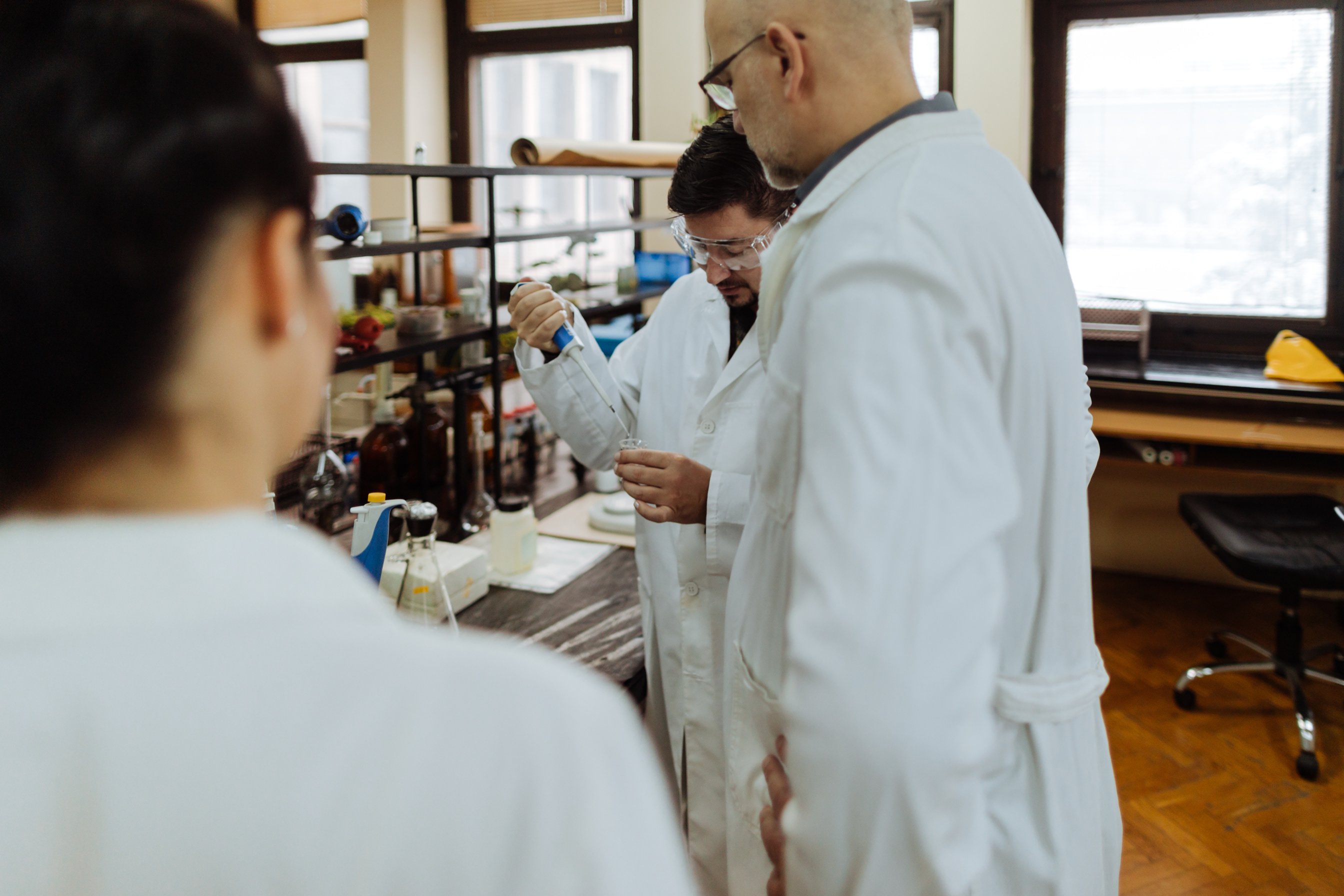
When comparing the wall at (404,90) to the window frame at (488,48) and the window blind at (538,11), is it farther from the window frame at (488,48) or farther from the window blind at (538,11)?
the window blind at (538,11)

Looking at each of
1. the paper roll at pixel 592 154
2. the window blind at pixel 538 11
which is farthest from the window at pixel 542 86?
the paper roll at pixel 592 154

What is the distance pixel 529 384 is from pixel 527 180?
3556 millimetres

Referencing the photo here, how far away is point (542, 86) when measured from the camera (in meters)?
4.70

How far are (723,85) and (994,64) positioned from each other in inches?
127

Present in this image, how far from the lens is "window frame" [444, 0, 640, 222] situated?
436 centimetres

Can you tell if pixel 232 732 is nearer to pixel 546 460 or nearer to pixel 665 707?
pixel 665 707

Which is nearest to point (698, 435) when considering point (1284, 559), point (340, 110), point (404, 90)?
point (1284, 559)

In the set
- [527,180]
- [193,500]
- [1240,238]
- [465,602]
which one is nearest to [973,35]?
[1240,238]

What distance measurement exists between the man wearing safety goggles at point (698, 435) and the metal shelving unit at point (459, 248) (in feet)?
1.21

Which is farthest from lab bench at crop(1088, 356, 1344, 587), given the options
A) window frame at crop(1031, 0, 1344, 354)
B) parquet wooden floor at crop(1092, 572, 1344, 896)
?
parquet wooden floor at crop(1092, 572, 1344, 896)

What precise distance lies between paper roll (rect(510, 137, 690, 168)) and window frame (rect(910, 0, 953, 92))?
1.37 metres

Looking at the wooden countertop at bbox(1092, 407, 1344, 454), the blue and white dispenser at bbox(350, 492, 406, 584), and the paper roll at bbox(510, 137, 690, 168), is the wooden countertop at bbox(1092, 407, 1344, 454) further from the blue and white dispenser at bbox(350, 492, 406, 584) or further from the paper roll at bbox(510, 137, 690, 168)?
the blue and white dispenser at bbox(350, 492, 406, 584)

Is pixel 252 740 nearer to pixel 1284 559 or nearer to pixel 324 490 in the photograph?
pixel 324 490

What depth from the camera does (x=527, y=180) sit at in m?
5.03
